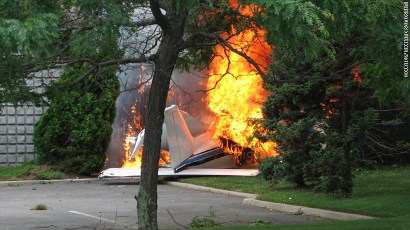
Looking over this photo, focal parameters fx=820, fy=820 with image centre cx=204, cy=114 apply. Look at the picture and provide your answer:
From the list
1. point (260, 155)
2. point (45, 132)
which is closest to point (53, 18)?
point (260, 155)

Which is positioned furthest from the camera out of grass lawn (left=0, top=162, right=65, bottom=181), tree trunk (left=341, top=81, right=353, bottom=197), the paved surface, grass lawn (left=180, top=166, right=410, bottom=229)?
grass lawn (left=0, top=162, right=65, bottom=181)

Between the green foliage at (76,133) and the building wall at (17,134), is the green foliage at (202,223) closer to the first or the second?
the green foliage at (76,133)

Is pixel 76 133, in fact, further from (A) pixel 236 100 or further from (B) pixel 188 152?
(A) pixel 236 100

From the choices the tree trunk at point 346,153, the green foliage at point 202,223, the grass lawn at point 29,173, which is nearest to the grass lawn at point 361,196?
the tree trunk at point 346,153

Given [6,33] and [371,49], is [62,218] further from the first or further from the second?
[6,33]

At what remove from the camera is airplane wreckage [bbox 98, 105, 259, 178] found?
77.5ft

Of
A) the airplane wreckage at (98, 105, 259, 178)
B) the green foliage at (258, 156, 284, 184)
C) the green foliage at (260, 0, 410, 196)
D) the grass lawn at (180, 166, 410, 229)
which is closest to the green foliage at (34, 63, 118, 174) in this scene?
the airplane wreckage at (98, 105, 259, 178)

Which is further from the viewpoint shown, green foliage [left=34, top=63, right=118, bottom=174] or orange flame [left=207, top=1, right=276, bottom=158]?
green foliage [left=34, top=63, right=118, bottom=174]

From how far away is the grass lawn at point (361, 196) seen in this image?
12.8 m

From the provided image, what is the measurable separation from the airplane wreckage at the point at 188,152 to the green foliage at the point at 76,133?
42.9 inches

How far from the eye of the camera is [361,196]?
16.6 m

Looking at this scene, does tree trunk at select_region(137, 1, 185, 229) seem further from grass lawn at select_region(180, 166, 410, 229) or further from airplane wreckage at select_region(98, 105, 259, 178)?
airplane wreckage at select_region(98, 105, 259, 178)

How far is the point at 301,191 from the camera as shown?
18.4 meters

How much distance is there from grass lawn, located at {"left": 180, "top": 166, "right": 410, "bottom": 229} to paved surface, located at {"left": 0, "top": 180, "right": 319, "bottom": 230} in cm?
65
